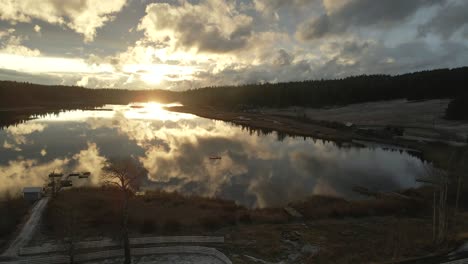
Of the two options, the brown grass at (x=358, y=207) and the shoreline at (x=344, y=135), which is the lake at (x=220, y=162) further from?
the shoreline at (x=344, y=135)

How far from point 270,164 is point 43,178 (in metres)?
37.1

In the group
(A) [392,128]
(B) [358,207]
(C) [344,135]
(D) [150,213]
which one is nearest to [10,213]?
(D) [150,213]

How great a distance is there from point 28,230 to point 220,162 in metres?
36.8

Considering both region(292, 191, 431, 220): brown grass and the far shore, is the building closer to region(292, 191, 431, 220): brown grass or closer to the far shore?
region(292, 191, 431, 220): brown grass

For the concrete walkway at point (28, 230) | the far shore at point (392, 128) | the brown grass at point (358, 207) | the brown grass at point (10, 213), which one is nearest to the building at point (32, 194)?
the brown grass at point (10, 213)

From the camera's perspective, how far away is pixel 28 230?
91.4ft

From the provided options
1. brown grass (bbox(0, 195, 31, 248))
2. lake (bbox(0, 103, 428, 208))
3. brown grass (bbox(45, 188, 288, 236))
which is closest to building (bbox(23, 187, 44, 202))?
brown grass (bbox(0, 195, 31, 248))

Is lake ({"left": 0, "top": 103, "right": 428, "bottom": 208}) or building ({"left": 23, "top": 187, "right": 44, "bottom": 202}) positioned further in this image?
lake ({"left": 0, "top": 103, "right": 428, "bottom": 208})

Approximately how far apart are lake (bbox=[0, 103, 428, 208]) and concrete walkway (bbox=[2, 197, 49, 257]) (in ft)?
34.4

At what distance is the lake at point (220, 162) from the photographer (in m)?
45.5

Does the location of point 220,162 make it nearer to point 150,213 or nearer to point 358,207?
point 150,213

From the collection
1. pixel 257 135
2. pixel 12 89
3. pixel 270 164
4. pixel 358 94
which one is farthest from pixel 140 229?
pixel 12 89

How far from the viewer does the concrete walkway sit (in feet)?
79.9

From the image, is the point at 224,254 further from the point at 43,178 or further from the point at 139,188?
the point at 43,178
